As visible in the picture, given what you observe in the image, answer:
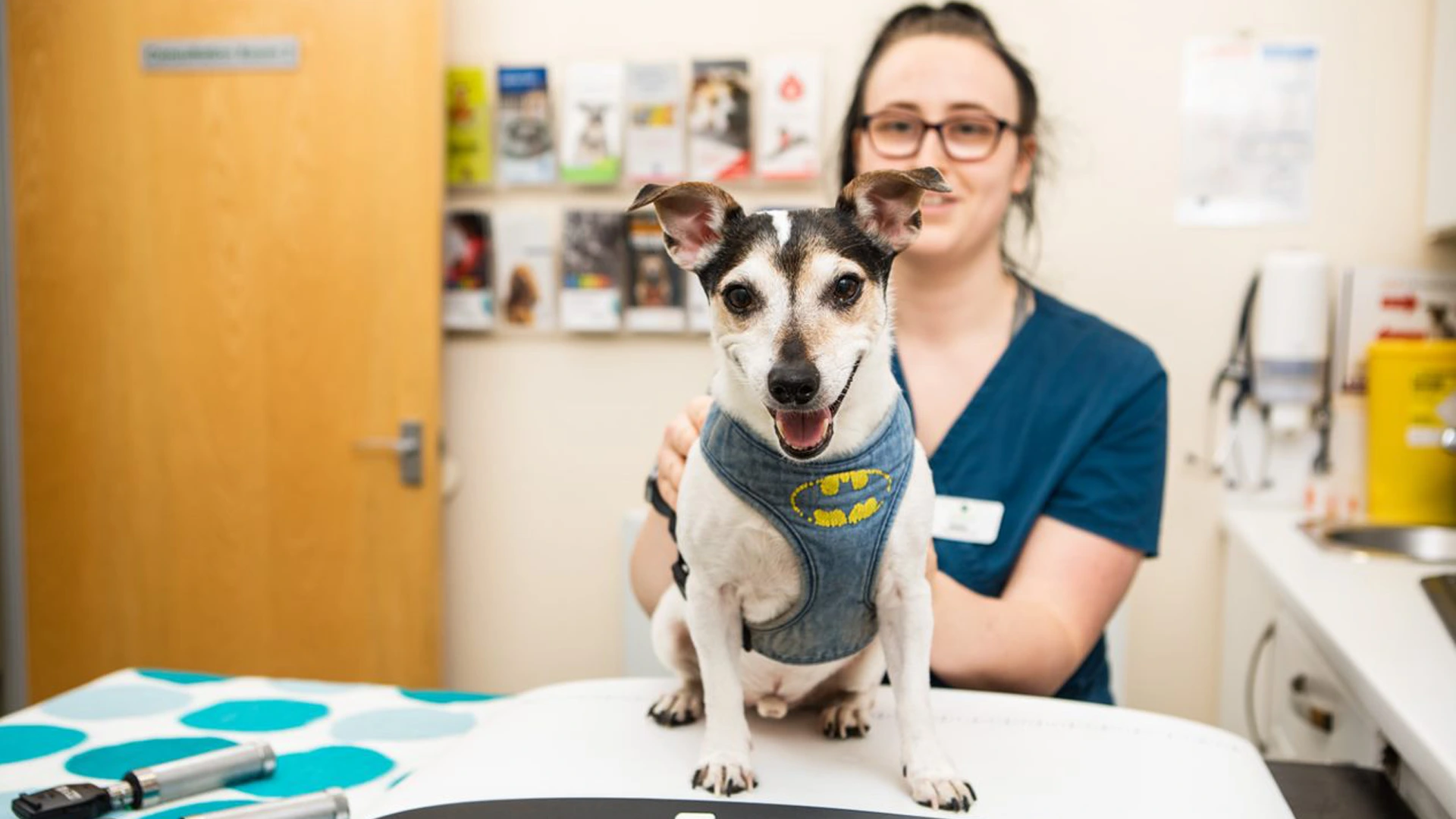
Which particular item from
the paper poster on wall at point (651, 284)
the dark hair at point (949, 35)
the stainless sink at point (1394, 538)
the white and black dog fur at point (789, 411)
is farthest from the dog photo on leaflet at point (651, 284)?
the white and black dog fur at point (789, 411)

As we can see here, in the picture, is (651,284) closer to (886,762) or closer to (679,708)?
(679,708)

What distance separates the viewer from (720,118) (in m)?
2.30

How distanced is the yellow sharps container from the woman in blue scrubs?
3.20 feet

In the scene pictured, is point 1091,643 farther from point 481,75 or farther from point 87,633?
point 87,633

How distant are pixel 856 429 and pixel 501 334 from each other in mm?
1870

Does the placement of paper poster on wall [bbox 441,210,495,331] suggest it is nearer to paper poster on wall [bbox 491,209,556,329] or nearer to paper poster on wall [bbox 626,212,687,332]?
paper poster on wall [bbox 491,209,556,329]

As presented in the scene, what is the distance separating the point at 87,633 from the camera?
8.34 feet

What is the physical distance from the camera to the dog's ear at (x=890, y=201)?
0.70 meters

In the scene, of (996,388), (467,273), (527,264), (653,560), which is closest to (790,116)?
(527,264)

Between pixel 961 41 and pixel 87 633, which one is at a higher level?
pixel 961 41

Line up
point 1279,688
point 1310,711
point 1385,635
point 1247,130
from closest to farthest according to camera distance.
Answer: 1. point 1385,635
2. point 1310,711
3. point 1279,688
4. point 1247,130

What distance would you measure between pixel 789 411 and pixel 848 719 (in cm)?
32

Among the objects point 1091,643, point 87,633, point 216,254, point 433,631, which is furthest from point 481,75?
point 1091,643

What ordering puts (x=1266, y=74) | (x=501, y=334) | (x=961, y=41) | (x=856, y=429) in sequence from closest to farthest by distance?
(x=856, y=429)
(x=961, y=41)
(x=1266, y=74)
(x=501, y=334)
